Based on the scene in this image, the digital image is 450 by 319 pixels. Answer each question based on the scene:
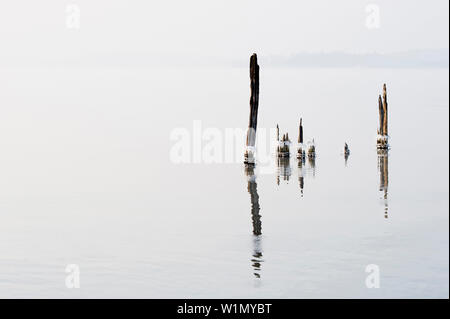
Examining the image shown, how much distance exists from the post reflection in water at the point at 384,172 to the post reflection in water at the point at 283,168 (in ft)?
13.1

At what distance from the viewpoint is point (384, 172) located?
4784 centimetres

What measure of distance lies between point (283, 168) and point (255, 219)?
1501 cm

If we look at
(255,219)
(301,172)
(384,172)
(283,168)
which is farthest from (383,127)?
(255,219)

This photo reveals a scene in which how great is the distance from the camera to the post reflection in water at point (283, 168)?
45188 mm

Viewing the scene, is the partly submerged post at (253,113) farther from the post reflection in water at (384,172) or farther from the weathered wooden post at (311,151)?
the post reflection in water at (384,172)

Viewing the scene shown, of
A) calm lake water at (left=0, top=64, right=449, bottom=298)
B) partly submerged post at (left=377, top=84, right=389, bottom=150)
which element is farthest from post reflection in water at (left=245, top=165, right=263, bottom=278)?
partly submerged post at (left=377, top=84, right=389, bottom=150)

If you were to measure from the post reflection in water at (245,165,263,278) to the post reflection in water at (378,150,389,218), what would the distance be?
14.0 ft

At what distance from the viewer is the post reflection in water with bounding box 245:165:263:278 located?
26594 mm

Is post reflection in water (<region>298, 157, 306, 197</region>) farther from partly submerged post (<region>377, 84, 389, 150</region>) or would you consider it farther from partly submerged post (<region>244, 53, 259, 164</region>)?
partly submerged post (<region>377, 84, 389, 150</region>)

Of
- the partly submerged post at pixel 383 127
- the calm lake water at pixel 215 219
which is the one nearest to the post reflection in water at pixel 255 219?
the calm lake water at pixel 215 219

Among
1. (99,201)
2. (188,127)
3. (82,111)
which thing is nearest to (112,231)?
(99,201)

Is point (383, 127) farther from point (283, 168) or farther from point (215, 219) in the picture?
point (215, 219)

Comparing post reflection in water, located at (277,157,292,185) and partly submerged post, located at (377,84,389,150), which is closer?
post reflection in water, located at (277,157,292,185)

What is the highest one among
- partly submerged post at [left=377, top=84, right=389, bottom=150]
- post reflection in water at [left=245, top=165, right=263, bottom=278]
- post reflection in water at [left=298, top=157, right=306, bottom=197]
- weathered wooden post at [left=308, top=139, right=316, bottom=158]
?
partly submerged post at [left=377, top=84, right=389, bottom=150]
